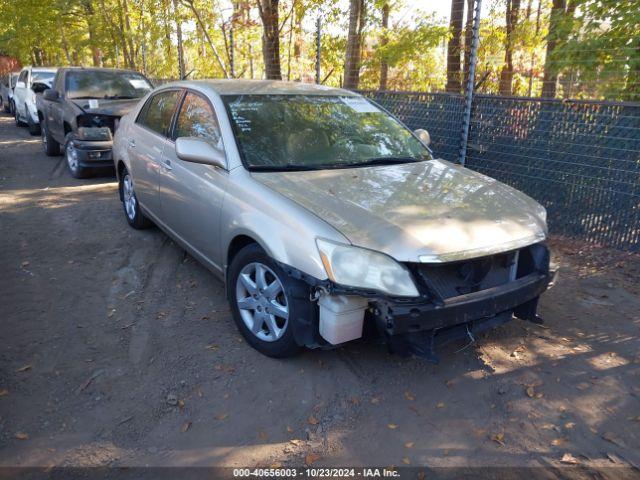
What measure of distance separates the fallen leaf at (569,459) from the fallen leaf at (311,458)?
1.24 m

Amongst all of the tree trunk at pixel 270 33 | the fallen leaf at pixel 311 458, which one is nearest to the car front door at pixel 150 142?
the fallen leaf at pixel 311 458

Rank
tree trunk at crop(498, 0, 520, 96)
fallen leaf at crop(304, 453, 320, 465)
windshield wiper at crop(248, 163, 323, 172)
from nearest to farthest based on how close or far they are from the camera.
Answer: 1. fallen leaf at crop(304, 453, 320, 465)
2. windshield wiper at crop(248, 163, 323, 172)
3. tree trunk at crop(498, 0, 520, 96)

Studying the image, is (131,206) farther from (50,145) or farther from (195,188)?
(50,145)

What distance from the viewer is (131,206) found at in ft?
19.7

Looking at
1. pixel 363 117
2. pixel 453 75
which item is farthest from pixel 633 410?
pixel 453 75

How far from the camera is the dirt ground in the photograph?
8.84 ft

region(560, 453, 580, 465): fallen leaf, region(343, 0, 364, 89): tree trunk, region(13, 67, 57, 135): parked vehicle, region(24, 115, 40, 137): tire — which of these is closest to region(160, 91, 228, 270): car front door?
region(560, 453, 580, 465): fallen leaf

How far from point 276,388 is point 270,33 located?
1009 centimetres

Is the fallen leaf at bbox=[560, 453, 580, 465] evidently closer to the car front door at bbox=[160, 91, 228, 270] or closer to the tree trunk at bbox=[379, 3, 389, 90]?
the car front door at bbox=[160, 91, 228, 270]

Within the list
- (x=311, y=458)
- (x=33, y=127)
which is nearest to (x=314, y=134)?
(x=311, y=458)

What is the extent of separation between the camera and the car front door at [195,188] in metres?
3.80

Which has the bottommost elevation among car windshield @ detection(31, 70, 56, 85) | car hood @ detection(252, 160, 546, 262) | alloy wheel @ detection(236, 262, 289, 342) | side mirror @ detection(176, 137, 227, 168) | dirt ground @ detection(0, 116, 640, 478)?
dirt ground @ detection(0, 116, 640, 478)

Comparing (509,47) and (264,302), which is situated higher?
(509,47)

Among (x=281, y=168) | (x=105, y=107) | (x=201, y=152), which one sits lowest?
(x=281, y=168)
